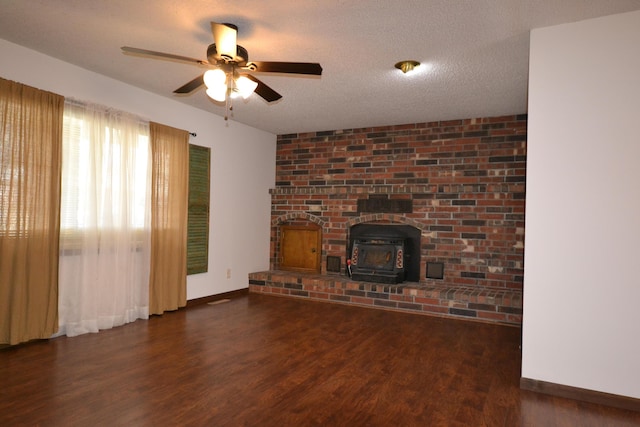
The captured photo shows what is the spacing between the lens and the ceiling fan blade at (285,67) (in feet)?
7.87

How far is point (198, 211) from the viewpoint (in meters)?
4.88

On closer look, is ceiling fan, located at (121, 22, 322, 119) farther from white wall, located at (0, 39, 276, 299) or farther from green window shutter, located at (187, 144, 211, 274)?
green window shutter, located at (187, 144, 211, 274)

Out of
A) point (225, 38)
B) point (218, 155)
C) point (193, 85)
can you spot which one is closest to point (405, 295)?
point (218, 155)

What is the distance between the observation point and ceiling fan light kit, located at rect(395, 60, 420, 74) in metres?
3.28

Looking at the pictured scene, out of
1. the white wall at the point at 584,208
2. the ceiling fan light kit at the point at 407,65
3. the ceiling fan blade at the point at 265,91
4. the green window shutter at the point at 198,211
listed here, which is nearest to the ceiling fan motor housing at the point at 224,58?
the ceiling fan blade at the point at 265,91

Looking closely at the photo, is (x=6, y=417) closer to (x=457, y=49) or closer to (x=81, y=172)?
(x=81, y=172)

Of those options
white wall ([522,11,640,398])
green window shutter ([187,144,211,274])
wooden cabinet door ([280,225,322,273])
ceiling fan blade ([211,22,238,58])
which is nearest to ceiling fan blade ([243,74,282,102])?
ceiling fan blade ([211,22,238,58])

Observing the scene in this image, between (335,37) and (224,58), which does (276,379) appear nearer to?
(224,58)

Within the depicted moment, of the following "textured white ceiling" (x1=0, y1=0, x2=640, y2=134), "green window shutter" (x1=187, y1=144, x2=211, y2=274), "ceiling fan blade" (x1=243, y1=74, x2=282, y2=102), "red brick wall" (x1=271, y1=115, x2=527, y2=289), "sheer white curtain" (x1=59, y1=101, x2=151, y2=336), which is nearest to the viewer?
"textured white ceiling" (x1=0, y1=0, x2=640, y2=134)

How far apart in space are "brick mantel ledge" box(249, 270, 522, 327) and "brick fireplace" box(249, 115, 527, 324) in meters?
0.01

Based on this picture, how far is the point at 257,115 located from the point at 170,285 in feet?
7.53

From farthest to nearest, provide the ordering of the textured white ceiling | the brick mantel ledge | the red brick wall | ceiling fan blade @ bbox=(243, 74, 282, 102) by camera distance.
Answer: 1. the red brick wall
2. the brick mantel ledge
3. ceiling fan blade @ bbox=(243, 74, 282, 102)
4. the textured white ceiling

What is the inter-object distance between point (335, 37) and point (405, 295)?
123 inches

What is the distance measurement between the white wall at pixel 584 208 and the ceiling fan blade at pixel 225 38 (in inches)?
76.2
